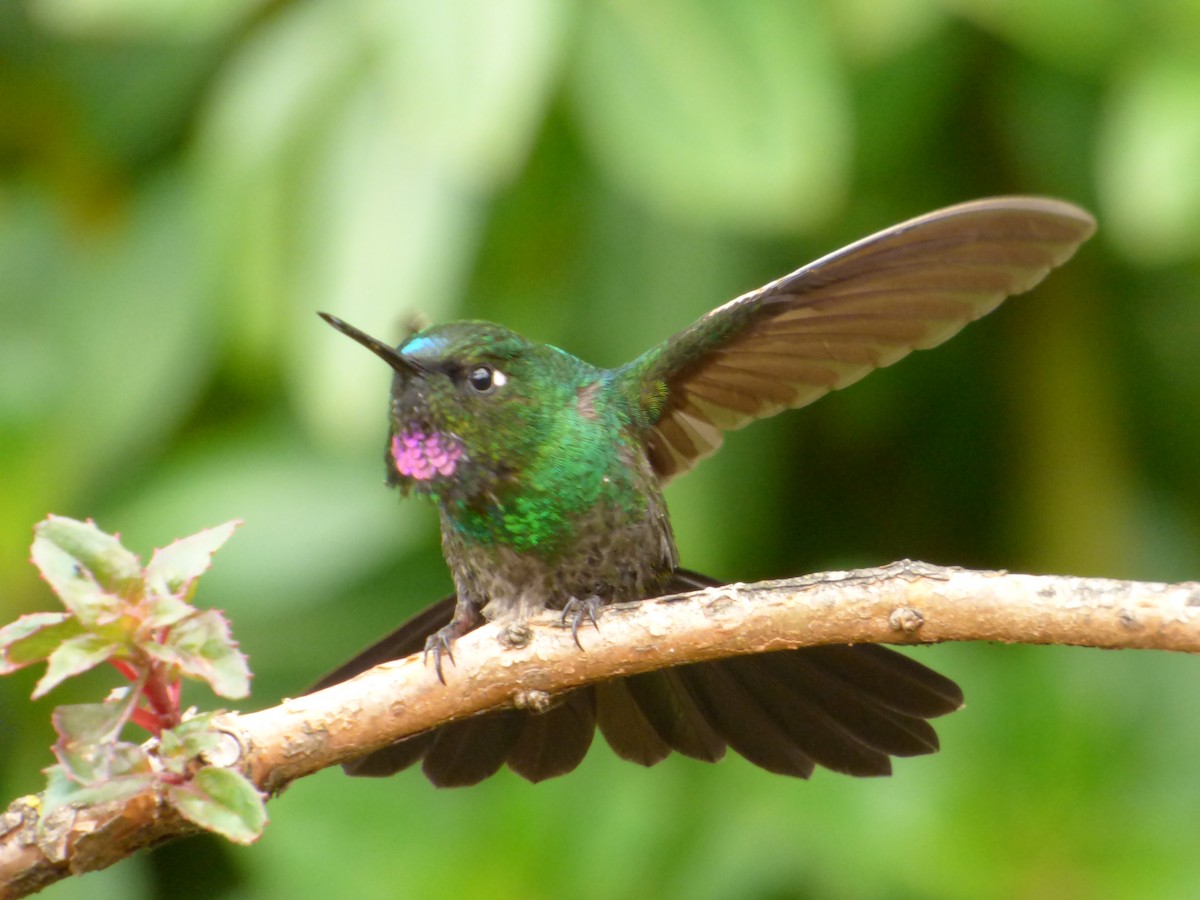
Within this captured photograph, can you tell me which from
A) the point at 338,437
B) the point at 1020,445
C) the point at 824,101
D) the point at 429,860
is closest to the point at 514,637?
the point at 338,437

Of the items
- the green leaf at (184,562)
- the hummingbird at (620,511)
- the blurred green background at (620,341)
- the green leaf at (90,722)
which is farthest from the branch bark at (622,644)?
the blurred green background at (620,341)

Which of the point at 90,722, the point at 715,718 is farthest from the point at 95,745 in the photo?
the point at 715,718

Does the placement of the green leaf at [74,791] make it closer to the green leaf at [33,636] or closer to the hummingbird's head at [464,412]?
the green leaf at [33,636]

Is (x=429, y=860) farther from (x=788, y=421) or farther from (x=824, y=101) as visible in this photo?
(x=824, y=101)

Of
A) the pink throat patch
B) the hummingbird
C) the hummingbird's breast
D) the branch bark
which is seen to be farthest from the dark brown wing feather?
the branch bark

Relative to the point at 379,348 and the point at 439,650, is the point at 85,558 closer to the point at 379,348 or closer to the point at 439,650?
the point at 439,650
